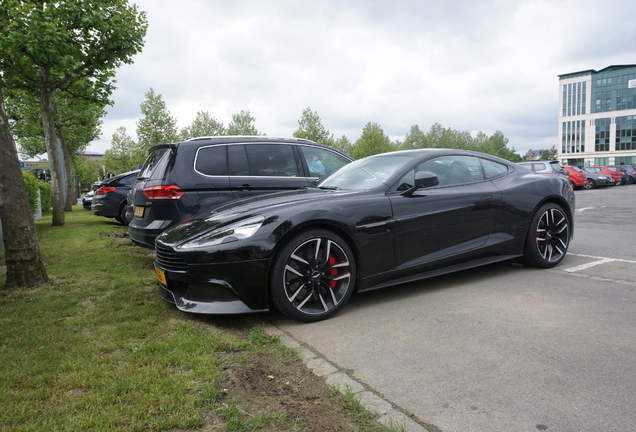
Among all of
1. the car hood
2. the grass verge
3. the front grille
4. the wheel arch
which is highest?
the car hood

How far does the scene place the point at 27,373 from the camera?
2.84 metres

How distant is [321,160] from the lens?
6.75 meters

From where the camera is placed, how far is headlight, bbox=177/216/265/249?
144 inches

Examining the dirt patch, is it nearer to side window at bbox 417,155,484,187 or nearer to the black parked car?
side window at bbox 417,155,484,187

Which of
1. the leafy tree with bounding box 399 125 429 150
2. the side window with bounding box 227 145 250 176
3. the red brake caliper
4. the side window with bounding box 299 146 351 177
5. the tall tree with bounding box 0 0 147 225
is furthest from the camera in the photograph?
the leafy tree with bounding box 399 125 429 150

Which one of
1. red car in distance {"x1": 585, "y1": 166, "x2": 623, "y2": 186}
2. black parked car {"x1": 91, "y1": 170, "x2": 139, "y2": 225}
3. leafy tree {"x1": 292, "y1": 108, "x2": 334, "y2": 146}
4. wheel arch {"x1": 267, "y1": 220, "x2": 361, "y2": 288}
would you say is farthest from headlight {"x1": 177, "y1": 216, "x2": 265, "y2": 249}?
leafy tree {"x1": 292, "y1": 108, "x2": 334, "y2": 146}

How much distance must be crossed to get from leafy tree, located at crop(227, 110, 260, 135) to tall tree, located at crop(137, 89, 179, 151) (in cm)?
852

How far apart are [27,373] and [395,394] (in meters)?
2.23

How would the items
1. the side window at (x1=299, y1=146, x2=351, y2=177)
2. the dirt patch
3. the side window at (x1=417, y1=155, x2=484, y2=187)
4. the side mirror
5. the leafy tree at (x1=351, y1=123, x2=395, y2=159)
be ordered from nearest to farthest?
the dirt patch
the side mirror
the side window at (x1=417, y1=155, x2=484, y2=187)
the side window at (x1=299, y1=146, x2=351, y2=177)
the leafy tree at (x1=351, y1=123, x2=395, y2=159)

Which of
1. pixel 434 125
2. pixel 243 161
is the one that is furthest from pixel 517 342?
pixel 434 125

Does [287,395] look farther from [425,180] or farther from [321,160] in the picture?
[321,160]

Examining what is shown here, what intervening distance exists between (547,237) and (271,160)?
11.6 ft

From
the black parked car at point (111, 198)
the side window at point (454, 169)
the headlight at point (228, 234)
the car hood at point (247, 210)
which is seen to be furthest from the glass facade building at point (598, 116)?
the headlight at point (228, 234)

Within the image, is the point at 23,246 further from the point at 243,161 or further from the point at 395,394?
the point at 395,394
